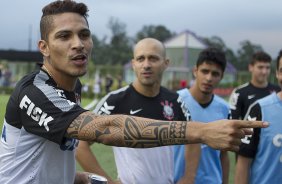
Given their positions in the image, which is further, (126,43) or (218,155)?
(126,43)

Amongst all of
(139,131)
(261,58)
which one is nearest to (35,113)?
(139,131)

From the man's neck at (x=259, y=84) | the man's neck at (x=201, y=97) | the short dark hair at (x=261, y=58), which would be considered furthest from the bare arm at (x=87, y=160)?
the short dark hair at (x=261, y=58)

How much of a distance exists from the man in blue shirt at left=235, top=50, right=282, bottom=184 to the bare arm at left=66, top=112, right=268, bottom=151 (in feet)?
5.43

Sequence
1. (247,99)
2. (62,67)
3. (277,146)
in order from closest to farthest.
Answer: (62,67), (277,146), (247,99)

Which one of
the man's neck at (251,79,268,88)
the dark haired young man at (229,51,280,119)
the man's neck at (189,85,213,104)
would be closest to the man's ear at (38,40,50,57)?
the man's neck at (189,85,213,104)

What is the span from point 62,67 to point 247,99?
18.6ft

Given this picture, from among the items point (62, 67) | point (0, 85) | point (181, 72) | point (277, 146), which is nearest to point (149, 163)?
point (277, 146)

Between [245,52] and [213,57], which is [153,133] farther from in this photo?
[245,52]

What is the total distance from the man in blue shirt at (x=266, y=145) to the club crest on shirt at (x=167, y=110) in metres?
0.75

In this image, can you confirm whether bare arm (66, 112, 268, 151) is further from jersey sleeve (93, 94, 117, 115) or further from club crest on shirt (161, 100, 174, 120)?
club crest on shirt (161, 100, 174, 120)

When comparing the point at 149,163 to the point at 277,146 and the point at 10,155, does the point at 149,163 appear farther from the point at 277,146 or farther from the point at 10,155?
the point at 10,155

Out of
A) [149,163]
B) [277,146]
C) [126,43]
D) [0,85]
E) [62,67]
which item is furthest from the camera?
[126,43]

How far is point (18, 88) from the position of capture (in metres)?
2.61

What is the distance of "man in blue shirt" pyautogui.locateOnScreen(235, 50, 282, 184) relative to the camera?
380 cm
